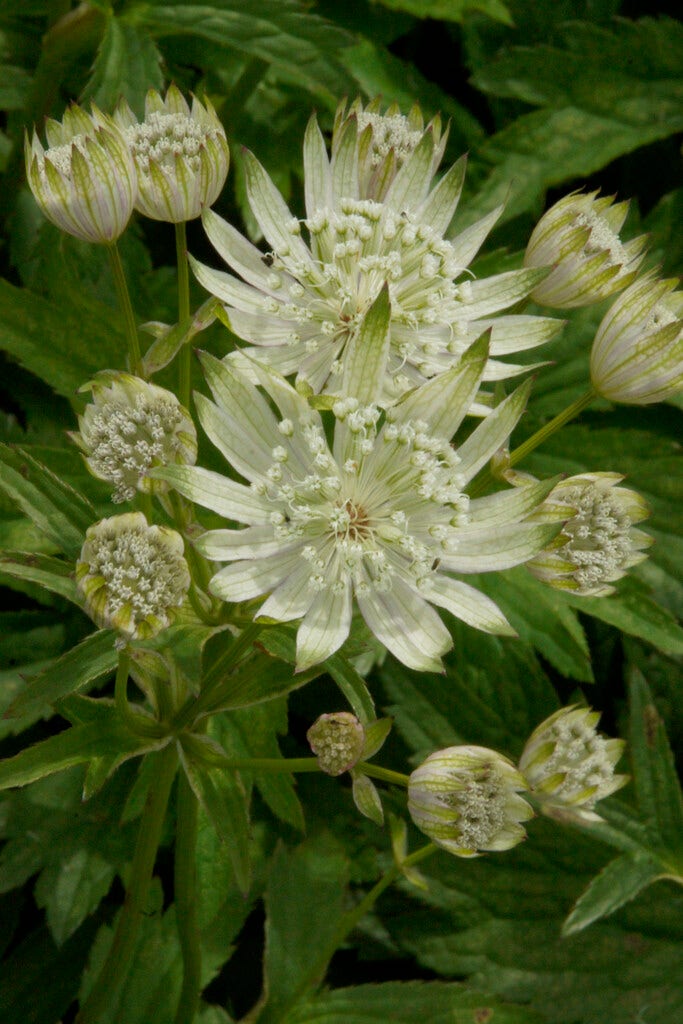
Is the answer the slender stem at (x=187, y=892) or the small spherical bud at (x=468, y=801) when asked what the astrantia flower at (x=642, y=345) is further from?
the slender stem at (x=187, y=892)

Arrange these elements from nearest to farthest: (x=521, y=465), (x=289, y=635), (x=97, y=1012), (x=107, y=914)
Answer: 1. (x=289, y=635)
2. (x=97, y=1012)
3. (x=107, y=914)
4. (x=521, y=465)

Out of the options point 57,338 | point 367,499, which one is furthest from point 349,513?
point 57,338

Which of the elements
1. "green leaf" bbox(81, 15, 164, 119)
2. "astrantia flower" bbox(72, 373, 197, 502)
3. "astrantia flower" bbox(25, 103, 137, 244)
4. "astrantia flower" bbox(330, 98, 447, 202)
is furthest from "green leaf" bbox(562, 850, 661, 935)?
→ "green leaf" bbox(81, 15, 164, 119)

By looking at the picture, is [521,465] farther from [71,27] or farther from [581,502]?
[71,27]

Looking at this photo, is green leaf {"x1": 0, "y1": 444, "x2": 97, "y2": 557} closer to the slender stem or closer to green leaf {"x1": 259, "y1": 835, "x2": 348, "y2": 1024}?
the slender stem

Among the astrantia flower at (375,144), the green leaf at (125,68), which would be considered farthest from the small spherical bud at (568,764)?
the green leaf at (125,68)

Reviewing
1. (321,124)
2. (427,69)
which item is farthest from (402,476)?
(427,69)

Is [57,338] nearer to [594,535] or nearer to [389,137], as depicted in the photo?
[389,137]
